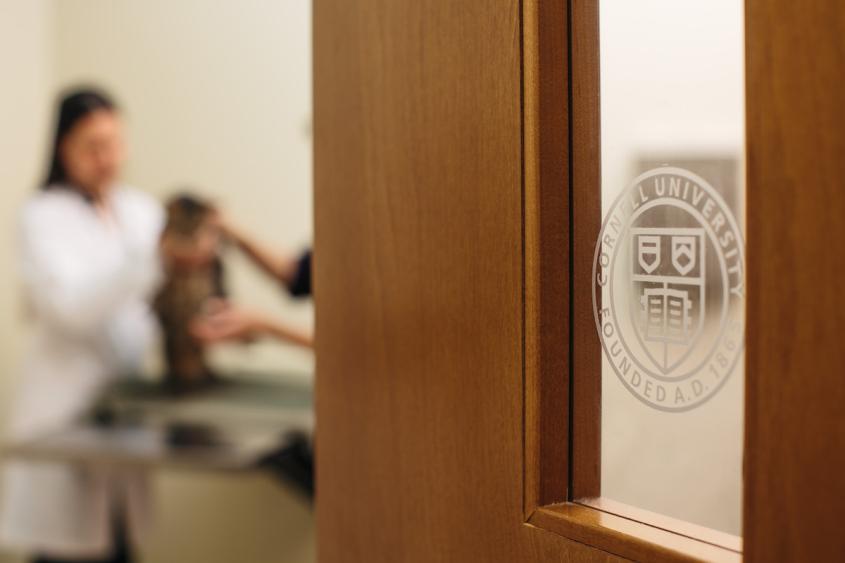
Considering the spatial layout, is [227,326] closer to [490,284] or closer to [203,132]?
[203,132]

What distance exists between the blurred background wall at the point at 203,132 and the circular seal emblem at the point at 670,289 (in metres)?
1.74

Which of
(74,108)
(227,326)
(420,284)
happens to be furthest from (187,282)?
(420,284)

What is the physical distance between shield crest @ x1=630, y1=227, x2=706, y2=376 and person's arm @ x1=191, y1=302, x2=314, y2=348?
4.90 feet

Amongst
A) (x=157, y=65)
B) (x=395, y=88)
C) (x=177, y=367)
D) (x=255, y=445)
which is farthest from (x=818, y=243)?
(x=157, y=65)

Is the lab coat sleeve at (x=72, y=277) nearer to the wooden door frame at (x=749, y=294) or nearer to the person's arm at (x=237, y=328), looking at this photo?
the person's arm at (x=237, y=328)

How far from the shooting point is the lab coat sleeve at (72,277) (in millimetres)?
1767

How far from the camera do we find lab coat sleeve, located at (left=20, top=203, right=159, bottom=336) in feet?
5.80

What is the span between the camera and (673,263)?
329 mm

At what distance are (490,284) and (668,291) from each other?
3.4 inches

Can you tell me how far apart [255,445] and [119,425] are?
0.37 m

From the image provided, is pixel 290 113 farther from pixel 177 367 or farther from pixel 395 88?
pixel 395 88

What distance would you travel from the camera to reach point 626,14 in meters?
0.36

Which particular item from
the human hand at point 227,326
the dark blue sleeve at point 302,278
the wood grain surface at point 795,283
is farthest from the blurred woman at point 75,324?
the wood grain surface at point 795,283

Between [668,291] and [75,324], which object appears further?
[75,324]
